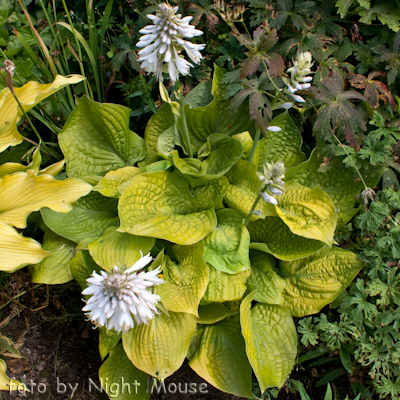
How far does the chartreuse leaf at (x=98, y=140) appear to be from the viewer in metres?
1.90

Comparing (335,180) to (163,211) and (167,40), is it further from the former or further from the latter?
(167,40)

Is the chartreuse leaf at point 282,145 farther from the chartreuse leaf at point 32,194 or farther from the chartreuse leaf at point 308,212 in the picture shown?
the chartreuse leaf at point 32,194

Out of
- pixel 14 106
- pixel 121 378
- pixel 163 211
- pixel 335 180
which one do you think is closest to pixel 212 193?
pixel 163 211

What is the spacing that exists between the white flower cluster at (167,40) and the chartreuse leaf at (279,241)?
88cm

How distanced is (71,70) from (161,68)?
113cm

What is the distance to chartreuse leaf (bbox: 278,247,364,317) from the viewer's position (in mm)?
1772

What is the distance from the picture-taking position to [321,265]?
1.83m

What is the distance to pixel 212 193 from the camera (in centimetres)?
187

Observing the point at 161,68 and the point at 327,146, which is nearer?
the point at 161,68

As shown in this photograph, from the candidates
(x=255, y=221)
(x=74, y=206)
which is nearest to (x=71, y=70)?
(x=74, y=206)

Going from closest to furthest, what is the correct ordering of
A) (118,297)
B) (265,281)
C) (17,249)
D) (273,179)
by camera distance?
(118,297) → (273,179) → (17,249) → (265,281)

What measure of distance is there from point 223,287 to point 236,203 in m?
0.43

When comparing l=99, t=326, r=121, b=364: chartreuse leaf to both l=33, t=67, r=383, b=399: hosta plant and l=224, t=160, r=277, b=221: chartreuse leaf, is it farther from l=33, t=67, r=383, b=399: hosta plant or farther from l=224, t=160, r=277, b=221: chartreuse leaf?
l=224, t=160, r=277, b=221: chartreuse leaf

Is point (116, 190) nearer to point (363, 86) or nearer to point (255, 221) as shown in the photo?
point (255, 221)
